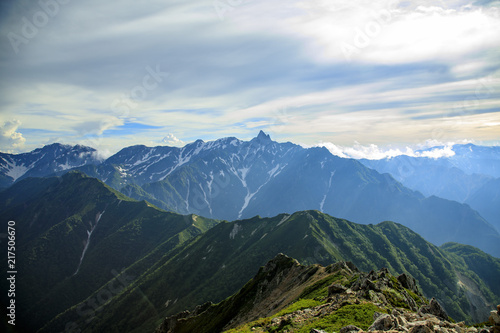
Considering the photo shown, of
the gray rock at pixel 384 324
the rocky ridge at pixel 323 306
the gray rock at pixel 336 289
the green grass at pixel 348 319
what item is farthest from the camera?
the gray rock at pixel 336 289

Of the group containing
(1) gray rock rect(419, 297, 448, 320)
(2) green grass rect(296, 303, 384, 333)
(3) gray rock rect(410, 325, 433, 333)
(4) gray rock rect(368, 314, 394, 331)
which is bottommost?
(1) gray rock rect(419, 297, 448, 320)

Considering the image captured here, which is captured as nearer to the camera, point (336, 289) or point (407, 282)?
point (336, 289)

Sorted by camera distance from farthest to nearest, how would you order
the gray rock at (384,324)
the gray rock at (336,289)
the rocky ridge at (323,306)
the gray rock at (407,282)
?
the gray rock at (407,282), the gray rock at (336,289), the rocky ridge at (323,306), the gray rock at (384,324)

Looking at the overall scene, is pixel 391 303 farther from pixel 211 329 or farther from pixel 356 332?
pixel 211 329

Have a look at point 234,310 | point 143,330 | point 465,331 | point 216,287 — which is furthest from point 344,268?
point 143,330

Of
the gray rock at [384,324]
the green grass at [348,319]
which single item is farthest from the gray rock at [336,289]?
the gray rock at [384,324]

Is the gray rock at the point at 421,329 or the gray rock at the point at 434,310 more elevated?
the gray rock at the point at 421,329

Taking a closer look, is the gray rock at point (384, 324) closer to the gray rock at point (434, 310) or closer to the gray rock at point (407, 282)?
the gray rock at point (434, 310)

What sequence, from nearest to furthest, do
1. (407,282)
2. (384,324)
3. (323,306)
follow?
(384,324), (323,306), (407,282)

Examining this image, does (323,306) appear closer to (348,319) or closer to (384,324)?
(348,319)

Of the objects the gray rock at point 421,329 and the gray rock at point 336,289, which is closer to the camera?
the gray rock at point 421,329

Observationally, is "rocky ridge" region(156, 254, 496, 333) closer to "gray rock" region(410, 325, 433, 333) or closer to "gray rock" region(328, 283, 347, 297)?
"gray rock" region(410, 325, 433, 333)

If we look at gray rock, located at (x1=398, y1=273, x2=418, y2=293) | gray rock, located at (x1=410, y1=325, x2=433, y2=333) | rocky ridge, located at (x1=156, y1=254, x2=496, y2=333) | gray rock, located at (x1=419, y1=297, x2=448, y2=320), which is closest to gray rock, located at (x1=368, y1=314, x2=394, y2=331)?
rocky ridge, located at (x1=156, y1=254, x2=496, y2=333)

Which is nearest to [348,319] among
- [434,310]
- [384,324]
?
[384,324]
